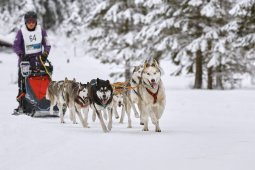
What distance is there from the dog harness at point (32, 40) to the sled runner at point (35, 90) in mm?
396

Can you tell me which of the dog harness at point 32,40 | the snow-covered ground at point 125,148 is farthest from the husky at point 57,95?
the dog harness at point 32,40

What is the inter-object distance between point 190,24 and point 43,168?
62.8ft

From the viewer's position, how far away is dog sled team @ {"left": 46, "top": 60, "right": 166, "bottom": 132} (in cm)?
852

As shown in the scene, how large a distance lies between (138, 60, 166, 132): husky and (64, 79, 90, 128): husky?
1.34 meters

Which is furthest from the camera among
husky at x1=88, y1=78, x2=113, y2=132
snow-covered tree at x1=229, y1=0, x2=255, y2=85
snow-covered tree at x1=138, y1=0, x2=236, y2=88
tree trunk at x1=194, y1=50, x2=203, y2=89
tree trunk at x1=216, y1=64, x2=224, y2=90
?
tree trunk at x1=194, y1=50, x2=203, y2=89

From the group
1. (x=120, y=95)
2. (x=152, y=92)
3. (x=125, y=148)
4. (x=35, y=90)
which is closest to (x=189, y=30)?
(x=35, y=90)

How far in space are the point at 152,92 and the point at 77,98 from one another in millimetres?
1860

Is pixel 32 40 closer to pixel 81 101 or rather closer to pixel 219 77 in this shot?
pixel 81 101

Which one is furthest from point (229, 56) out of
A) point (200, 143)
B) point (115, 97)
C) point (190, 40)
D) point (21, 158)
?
point (21, 158)

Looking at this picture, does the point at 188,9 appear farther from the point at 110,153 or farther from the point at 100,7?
the point at 110,153

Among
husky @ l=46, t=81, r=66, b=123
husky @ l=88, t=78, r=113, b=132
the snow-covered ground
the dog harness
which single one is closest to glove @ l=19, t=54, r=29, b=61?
the dog harness

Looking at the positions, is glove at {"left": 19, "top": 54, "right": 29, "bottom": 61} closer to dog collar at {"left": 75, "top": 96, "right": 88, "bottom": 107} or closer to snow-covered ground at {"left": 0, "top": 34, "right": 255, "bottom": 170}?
snow-covered ground at {"left": 0, "top": 34, "right": 255, "bottom": 170}

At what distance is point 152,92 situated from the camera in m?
8.55

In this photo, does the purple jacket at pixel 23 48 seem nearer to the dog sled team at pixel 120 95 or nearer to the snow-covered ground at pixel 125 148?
the dog sled team at pixel 120 95
